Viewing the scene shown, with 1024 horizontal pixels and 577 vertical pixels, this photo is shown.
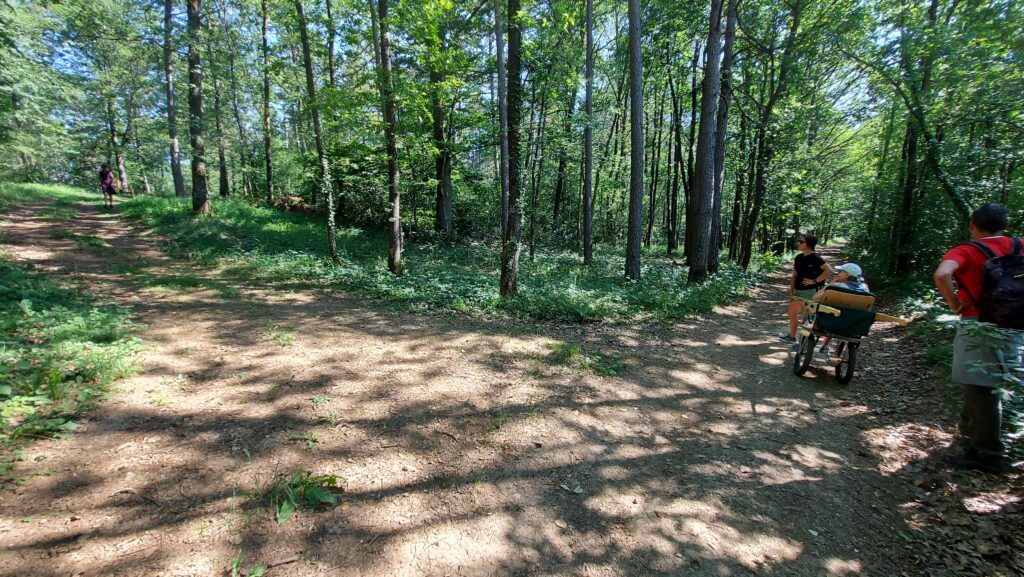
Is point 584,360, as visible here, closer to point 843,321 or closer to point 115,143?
point 843,321

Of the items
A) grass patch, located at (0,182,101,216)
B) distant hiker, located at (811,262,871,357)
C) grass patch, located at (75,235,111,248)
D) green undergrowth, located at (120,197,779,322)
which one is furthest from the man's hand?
grass patch, located at (0,182,101,216)

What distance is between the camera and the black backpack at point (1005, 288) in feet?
10.2

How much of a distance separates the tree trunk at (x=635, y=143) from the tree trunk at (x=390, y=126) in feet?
21.7

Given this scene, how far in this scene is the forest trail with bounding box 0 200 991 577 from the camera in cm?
237

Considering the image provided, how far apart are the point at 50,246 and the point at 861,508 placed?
16.1 meters

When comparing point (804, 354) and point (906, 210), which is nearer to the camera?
point (804, 354)

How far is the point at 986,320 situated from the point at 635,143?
365 inches

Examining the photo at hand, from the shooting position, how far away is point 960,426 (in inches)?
149

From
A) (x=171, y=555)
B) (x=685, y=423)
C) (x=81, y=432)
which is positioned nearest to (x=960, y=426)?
(x=685, y=423)

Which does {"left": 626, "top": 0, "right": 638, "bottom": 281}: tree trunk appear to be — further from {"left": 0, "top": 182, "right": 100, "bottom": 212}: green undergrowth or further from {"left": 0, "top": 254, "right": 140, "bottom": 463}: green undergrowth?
{"left": 0, "top": 182, "right": 100, "bottom": 212}: green undergrowth

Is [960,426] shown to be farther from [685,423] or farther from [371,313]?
[371,313]

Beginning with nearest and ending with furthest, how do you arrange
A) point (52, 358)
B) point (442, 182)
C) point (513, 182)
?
1. point (52, 358)
2. point (513, 182)
3. point (442, 182)

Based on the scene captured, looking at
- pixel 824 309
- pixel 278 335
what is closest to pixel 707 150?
pixel 824 309

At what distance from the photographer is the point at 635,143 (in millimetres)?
11289
